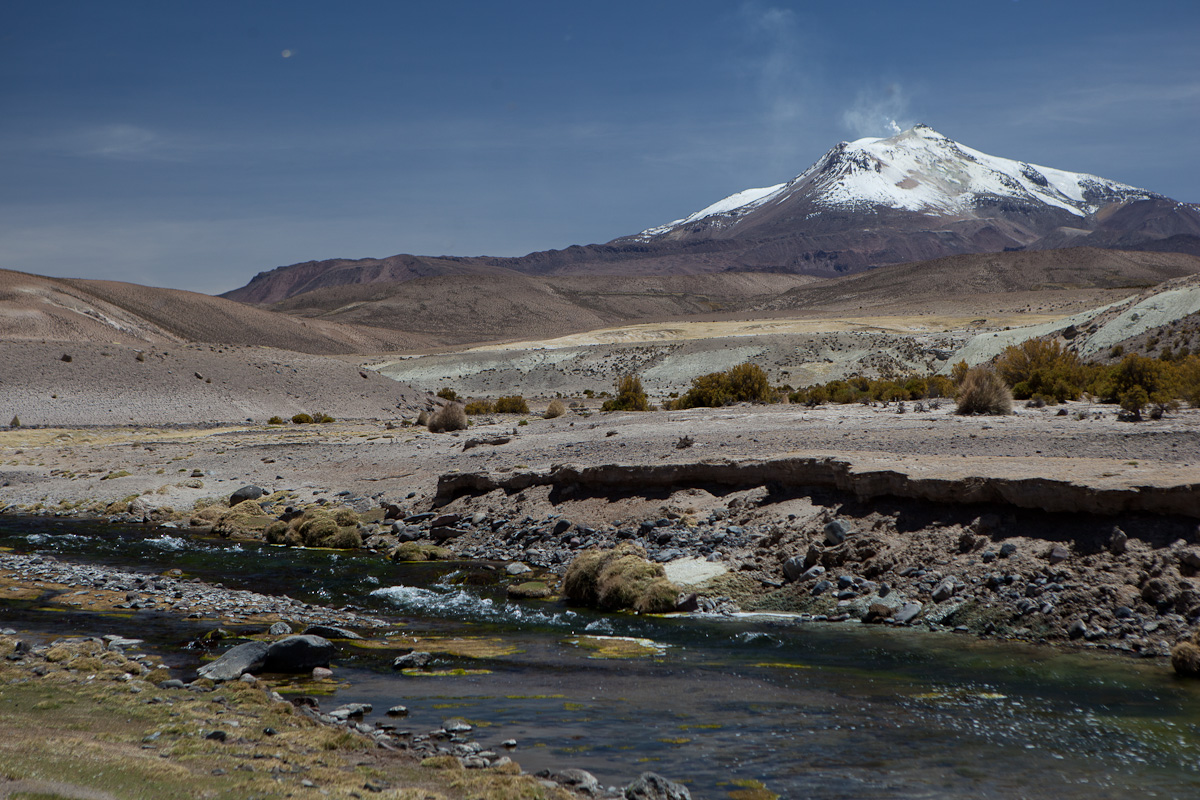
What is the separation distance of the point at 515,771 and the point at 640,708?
174 cm

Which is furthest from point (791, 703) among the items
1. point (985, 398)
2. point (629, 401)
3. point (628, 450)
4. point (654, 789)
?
point (629, 401)

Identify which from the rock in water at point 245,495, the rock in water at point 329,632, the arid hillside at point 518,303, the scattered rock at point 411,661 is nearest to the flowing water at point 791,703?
the scattered rock at point 411,661

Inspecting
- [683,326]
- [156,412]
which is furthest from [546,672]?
[683,326]

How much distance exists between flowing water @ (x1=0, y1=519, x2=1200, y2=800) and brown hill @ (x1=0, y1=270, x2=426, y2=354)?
65335 millimetres

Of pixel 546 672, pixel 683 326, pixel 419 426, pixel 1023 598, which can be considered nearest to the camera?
pixel 546 672

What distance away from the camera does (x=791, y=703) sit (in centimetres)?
710

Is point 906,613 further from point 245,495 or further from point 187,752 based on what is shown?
point 245,495

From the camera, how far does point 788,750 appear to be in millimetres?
6070

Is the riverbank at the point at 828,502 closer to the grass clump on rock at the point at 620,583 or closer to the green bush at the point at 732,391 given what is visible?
the grass clump on rock at the point at 620,583

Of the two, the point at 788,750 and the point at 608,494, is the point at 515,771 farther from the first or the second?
the point at 608,494

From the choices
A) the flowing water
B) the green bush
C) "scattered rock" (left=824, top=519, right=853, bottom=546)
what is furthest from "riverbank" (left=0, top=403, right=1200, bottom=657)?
the green bush

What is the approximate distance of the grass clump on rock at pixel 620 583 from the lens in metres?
10.5

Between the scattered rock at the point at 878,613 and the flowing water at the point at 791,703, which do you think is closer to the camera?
the flowing water at the point at 791,703

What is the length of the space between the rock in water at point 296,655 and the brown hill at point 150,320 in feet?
213
